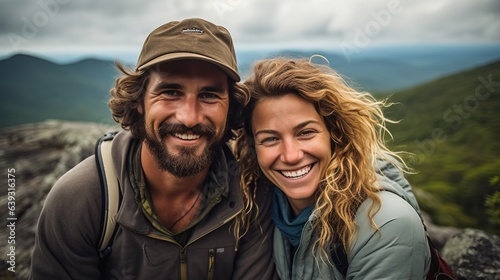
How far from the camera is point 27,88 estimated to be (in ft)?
251

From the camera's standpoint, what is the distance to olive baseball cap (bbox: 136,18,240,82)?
340cm

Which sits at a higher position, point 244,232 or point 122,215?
point 122,215

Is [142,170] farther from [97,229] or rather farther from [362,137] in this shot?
[362,137]

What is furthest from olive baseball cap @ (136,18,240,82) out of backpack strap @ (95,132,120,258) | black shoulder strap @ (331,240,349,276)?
black shoulder strap @ (331,240,349,276)

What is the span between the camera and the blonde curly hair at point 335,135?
10.8ft

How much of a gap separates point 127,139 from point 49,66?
11375 cm

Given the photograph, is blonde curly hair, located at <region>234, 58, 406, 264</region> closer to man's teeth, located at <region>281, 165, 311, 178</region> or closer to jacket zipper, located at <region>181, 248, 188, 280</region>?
man's teeth, located at <region>281, 165, 311, 178</region>

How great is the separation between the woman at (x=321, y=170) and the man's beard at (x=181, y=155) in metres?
0.59

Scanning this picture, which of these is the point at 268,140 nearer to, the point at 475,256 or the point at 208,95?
the point at 208,95

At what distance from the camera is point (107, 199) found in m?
3.43

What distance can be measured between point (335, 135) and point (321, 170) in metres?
0.43

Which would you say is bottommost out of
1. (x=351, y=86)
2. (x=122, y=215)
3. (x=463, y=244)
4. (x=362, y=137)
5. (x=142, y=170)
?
(x=463, y=244)

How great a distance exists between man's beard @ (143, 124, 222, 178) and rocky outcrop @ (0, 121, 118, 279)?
296 centimetres

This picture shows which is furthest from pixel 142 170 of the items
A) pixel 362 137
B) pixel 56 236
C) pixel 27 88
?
pixel 27 88
